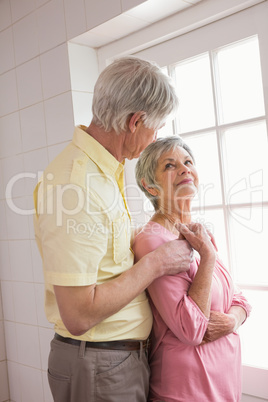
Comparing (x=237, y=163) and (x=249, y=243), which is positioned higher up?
(x=237, y=163)

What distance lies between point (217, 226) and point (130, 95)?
31.0 inches

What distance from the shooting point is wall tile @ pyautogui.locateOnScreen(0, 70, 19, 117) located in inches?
88.6

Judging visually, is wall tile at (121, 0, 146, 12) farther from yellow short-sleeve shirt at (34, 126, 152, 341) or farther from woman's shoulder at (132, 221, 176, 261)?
woman's shoulder at (132, 221, 176, 261)

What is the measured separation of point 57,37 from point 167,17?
1.79ft

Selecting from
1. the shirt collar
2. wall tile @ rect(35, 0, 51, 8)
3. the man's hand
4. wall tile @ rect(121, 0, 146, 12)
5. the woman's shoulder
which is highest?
wall tile @ rect(35, 0, 51, 8)

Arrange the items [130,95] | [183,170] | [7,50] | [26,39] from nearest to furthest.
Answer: [130,95], [183,170], [26,39], [7,50]

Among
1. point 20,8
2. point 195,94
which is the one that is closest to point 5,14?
point 20,8

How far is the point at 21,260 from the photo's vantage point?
2.31 meters

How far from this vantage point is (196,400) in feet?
3.95

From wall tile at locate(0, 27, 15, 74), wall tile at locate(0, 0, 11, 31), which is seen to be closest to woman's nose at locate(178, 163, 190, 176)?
wall tile at locate(0, 27, 15, 74)

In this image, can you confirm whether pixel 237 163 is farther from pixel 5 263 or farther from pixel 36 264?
pixel 5 263

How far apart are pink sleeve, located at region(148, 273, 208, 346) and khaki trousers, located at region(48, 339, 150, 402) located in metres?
0.13

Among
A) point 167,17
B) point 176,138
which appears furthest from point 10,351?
point 167,17

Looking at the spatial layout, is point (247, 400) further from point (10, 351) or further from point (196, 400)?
point (10, 351)
